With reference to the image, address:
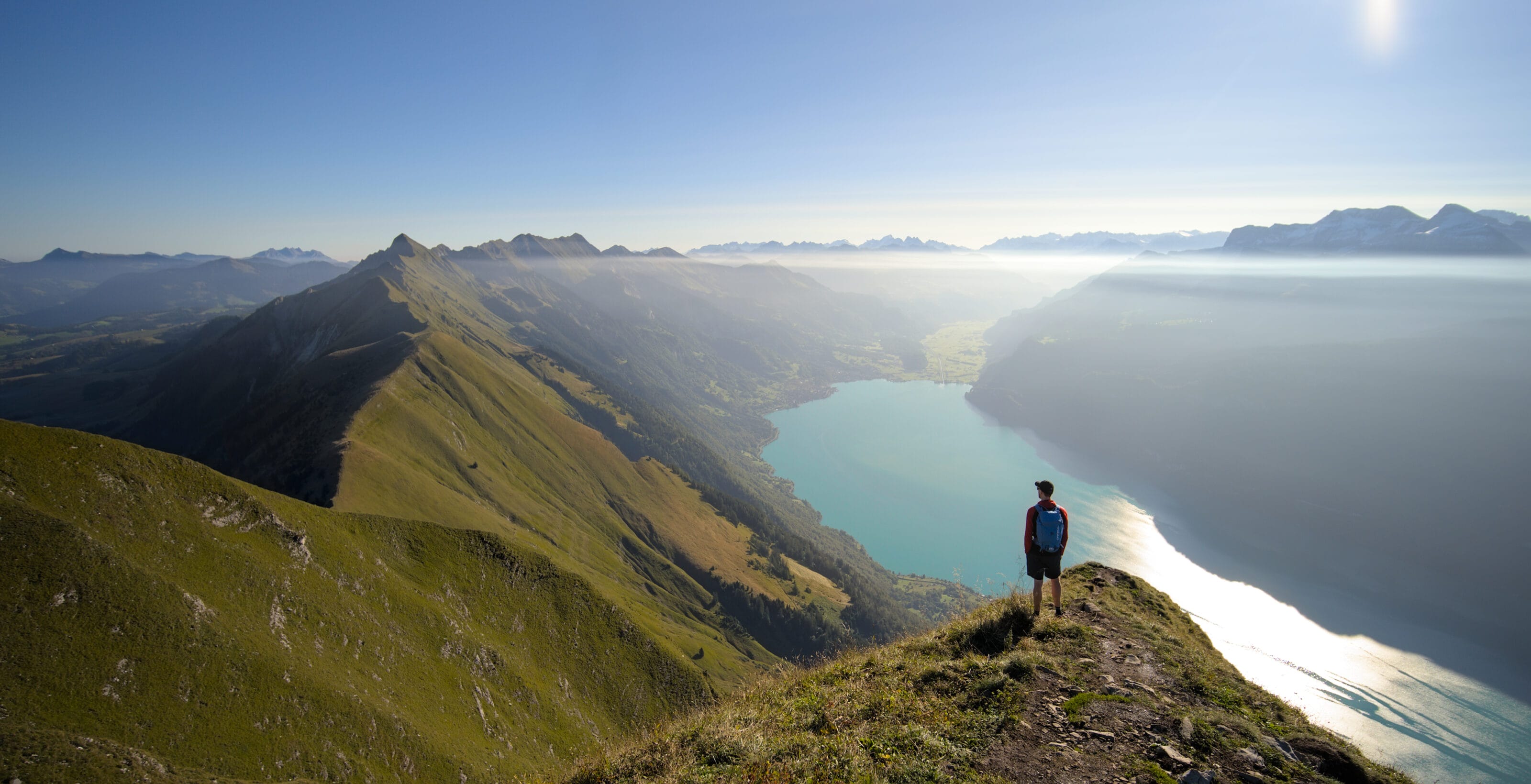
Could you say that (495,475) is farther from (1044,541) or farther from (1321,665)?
(1321,665)

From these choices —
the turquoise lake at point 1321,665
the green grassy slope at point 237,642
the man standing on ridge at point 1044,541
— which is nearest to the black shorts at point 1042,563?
the man standing on ridge at point 1044,541

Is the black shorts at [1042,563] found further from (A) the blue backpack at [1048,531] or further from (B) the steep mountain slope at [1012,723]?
(B) the steep mountain slope at [1012,723]

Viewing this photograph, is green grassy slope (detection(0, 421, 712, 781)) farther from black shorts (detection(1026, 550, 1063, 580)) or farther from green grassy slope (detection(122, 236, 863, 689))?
green grassy slope (detection(122, 236, 863, 689))

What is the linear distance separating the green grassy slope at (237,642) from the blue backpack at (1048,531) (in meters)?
17.3

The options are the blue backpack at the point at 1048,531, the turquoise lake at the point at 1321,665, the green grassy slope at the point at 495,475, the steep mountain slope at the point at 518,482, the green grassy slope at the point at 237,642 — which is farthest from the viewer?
the turquoise lake at the point at 1321,665

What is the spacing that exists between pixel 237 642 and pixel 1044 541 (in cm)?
4484

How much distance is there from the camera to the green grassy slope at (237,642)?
26.8m

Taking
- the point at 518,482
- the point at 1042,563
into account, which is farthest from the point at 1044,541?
the point at 518,482

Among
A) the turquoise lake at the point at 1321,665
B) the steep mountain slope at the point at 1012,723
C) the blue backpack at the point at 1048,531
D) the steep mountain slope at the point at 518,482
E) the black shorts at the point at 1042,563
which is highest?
the blue backpack at the point at 1048,531

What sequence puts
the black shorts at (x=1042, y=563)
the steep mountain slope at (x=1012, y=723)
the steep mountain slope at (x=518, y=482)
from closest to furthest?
the steep mountain slope at (x=1012, y=723) → the black shorts at (x=1042, y=563) → the steep mountain slope at (x=518, y=482)

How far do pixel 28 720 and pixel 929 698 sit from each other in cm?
3794

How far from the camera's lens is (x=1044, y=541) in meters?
14.0

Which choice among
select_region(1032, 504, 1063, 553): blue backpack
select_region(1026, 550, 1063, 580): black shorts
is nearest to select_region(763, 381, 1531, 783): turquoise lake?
select_region(1026, 550, 1063, 580): black shorts

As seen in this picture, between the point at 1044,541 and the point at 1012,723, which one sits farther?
the point at 1044,541
